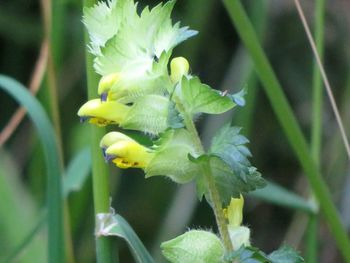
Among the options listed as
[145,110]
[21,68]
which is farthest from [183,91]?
[21,68]

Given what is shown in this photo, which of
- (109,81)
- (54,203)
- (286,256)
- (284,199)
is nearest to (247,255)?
(286,256)

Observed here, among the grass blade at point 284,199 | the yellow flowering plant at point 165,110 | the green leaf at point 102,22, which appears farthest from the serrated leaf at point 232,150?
the grass blade at point 284,199

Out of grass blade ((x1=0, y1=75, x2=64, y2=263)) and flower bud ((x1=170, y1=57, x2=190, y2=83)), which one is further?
grass blade ((x1=0, y1=75, x2=64, y2=263))

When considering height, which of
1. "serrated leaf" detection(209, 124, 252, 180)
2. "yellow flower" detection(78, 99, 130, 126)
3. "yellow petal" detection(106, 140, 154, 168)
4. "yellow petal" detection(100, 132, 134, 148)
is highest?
"yellow flower" detection(78, 99, 130, 126)

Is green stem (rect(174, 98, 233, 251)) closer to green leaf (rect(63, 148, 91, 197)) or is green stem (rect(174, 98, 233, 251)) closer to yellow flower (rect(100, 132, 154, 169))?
yellow flower (rect(100, 132, 154, 169))

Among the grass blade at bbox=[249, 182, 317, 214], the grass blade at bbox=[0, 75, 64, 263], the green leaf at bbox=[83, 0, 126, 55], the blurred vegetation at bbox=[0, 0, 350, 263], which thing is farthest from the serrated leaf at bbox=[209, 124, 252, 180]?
the blurred vegetation at bbox=[0, 0, 350, 263]

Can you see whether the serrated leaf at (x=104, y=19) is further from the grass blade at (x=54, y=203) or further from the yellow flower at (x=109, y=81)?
the grass blade at (x=54, y=203)

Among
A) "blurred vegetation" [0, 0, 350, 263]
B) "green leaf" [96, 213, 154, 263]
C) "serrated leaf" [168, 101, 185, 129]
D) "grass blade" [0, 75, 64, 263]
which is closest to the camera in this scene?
"serrated leaf" [168, 101, 185, 129]

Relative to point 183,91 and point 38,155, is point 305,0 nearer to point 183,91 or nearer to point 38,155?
point 38,155
